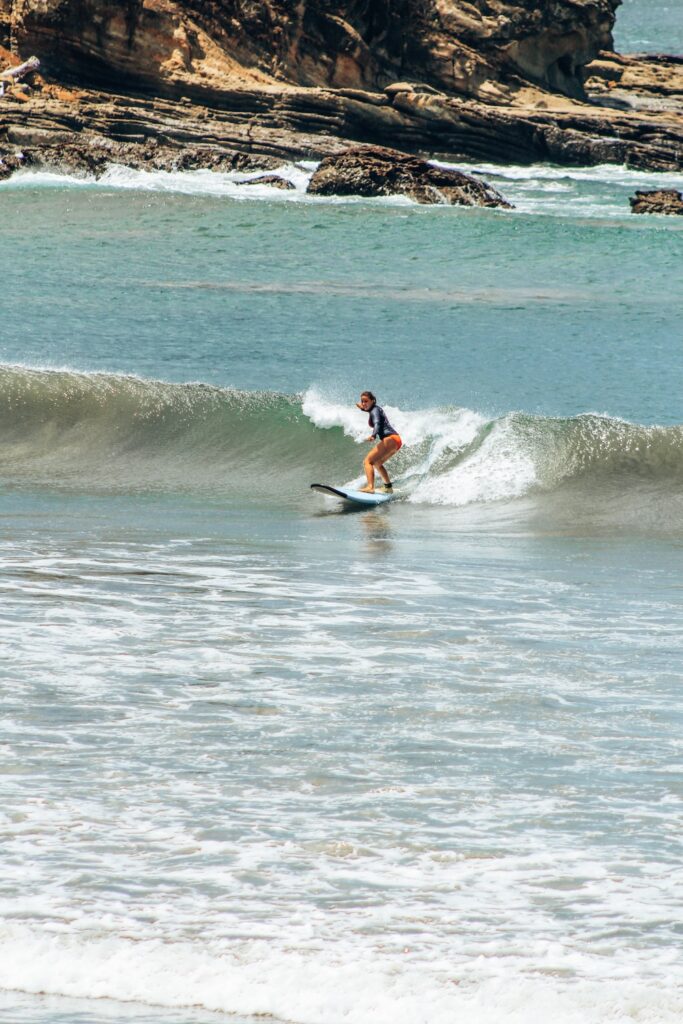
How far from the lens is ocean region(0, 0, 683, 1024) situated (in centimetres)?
446

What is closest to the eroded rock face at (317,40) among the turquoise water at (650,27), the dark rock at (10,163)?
the dark rock at (10,163)

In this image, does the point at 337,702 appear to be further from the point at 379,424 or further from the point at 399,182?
the point at 399,182

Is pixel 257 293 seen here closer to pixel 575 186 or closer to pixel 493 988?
pixel 493 988

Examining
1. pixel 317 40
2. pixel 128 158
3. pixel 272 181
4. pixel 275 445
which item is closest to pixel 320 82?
pixel 317 40

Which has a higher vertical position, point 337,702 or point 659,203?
point 659,203

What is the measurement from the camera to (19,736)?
625cm

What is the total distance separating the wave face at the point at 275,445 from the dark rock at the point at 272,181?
3511cm

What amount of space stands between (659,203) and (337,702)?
46507 millimetres

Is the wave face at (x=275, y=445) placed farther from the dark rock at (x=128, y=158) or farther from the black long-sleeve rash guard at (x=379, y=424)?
the dark rock at (x=128, y=158)

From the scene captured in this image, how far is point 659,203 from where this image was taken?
4994 centimetres

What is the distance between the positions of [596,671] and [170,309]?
2247 centimetres

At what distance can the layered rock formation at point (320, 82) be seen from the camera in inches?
2489

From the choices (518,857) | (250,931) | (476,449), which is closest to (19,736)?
(250,931)

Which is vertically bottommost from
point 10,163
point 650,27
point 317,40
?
point 10,163
